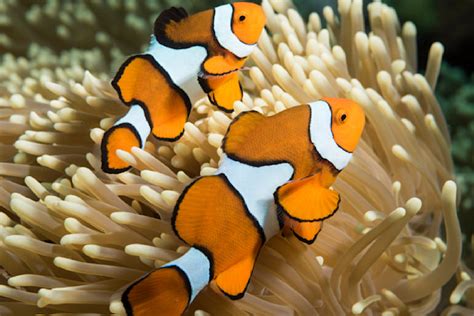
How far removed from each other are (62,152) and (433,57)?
764mm

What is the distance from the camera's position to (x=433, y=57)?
48.6 inches

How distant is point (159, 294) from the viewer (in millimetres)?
766

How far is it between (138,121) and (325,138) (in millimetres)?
339

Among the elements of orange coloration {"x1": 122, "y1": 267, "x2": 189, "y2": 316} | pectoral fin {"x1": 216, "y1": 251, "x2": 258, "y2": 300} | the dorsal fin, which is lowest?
pectoral fin {"x1": 216, "y1": 251, "x2": 258, "y2": 300}

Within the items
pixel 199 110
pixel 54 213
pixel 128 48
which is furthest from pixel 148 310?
pixel 128 48

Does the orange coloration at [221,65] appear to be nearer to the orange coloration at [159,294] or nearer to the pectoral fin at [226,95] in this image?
the pectoral fin at [226,95]

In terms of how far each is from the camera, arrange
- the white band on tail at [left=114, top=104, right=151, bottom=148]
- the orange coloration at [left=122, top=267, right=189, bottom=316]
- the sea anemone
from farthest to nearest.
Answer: the white band on tail at [left=114, top=104, right=151, bottom=148]
the sea anemone
the orange coloration at [left=122, top=267, right=189, bottom=316]

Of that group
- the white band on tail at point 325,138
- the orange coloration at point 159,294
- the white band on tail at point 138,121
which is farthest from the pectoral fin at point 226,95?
the orange coloration at point 159,294

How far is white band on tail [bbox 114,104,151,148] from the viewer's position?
1.01 metres

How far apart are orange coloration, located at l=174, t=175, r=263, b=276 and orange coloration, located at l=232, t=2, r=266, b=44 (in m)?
0.32

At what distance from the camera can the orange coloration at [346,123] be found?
2.75 ft

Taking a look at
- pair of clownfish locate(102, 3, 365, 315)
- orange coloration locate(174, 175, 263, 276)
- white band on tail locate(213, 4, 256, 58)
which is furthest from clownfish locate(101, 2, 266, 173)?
orange coloration locate(174, 175, 263, 276)

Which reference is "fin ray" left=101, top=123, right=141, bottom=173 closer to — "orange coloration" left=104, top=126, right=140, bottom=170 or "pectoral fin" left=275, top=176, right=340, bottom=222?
"orange coloration" left=104, top=126, right=140, bottom=170

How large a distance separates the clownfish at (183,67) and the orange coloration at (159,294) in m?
0.31
